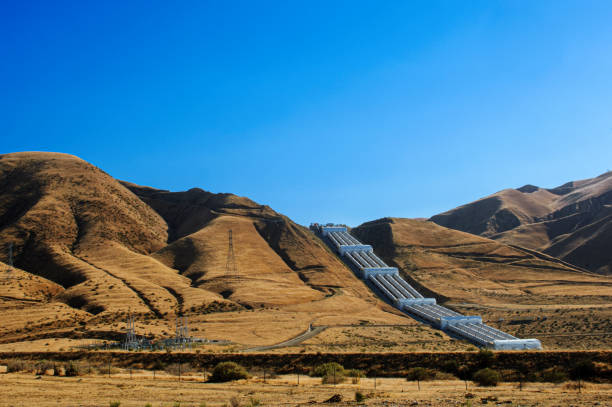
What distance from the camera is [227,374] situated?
90.1ft

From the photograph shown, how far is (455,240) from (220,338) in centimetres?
6868

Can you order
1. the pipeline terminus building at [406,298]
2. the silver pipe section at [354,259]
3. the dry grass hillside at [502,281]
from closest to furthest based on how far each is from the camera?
1. the pipeline terminus building at [406,298]
2. the dry grass hillside at [502,281]
3. the silver pipe section at [354,259]

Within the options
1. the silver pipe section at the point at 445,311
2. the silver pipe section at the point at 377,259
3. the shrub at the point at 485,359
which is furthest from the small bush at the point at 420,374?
the silver pipe section at the point at 377,259

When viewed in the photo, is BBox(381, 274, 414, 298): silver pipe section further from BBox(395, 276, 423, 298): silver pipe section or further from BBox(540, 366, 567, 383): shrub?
BBox(540, 366, 567, 383): shrub

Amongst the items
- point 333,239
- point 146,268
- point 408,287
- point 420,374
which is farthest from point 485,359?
point 333,239

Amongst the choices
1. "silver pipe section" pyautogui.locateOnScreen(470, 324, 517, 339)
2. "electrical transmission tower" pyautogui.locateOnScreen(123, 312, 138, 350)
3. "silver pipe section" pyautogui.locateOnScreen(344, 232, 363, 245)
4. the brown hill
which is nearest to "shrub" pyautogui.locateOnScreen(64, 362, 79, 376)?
"electrical transmission tower" pyautogui.locateOnScreen(123, 312, 138, 350)

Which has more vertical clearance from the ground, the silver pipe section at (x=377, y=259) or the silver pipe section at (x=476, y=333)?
the silver pipe section at (x=377, y=259)

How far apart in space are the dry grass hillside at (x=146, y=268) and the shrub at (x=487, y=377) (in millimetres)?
25951

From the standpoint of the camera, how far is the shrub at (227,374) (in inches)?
1081

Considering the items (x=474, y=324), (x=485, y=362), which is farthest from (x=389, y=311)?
(x=485, y=362)

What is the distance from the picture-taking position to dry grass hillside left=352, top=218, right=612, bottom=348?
2203 inches

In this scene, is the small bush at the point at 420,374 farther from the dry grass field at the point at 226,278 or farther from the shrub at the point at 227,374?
the dry grass field at the point at 226,278

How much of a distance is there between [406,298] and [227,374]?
49.5m

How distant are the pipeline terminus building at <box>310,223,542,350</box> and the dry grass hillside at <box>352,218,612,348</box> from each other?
315 centimetres
